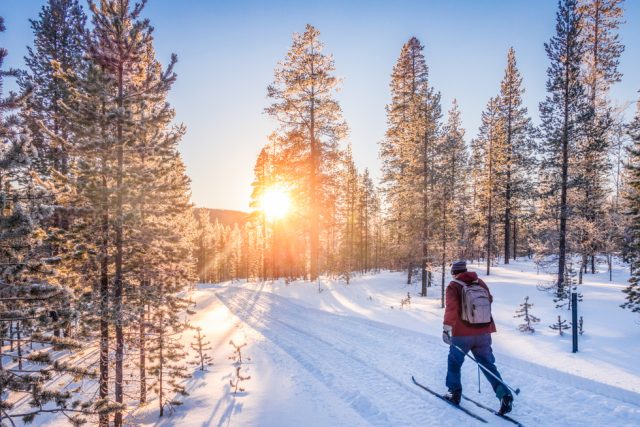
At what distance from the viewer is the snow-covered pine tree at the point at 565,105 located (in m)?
18.8

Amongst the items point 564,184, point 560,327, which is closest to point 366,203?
point 564,184

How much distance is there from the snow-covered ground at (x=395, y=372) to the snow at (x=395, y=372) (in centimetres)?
3

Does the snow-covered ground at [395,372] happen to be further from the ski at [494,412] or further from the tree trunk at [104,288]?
the tree trunk at [104,288]

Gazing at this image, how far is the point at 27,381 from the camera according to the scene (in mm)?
5254

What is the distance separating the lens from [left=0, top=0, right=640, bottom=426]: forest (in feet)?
19.9

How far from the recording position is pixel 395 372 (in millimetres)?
8047

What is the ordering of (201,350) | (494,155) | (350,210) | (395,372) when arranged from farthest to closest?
(350,210)
(494,155)
(201,350)
(395,372)

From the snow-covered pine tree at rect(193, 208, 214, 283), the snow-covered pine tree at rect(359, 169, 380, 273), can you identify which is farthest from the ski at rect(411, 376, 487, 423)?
the snow-covered pine tree at rect(193, 208, 214, 283)

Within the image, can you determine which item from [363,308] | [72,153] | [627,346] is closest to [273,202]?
[363,308]

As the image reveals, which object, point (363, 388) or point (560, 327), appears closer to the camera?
point (363, 388)

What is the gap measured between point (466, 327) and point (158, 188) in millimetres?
8571

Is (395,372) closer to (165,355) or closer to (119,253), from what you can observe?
(165,355)

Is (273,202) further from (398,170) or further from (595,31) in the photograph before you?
(595,31)

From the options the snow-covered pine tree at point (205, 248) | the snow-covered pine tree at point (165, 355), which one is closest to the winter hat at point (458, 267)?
the snow-covered pine tree at point (165, 355)
